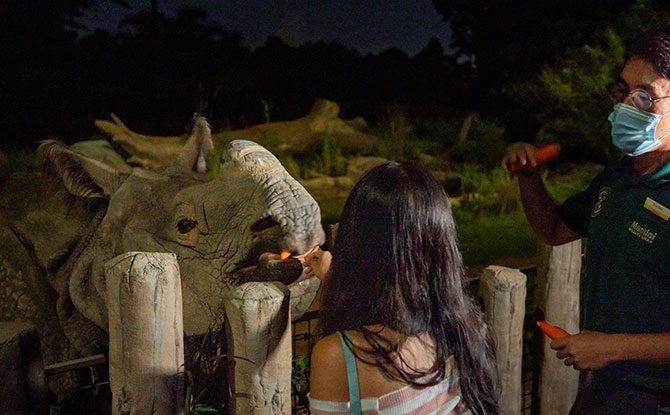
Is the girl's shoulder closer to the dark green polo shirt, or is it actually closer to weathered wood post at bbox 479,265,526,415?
the dark green polo shirt

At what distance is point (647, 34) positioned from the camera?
2008 mm

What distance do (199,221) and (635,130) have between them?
1.86m

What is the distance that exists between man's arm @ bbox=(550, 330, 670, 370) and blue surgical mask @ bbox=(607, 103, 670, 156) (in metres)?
0.53

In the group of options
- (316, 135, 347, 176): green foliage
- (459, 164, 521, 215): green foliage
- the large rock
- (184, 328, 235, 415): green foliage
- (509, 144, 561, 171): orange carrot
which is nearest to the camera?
(509, 144, 561, 171): orange carrot

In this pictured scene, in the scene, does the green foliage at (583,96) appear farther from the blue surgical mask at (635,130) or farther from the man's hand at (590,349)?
the man's hand at (590,349)

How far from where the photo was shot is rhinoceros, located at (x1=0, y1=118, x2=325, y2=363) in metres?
2.98

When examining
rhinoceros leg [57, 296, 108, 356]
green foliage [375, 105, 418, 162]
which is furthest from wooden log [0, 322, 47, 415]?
green foliage [375, 105, 418, 162]

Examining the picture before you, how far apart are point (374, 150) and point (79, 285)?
7355mm

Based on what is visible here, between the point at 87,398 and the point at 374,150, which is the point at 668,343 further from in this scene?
the point at 374,150

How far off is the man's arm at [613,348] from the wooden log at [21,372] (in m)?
1.51

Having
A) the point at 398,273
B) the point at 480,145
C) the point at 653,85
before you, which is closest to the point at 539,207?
the point at 653,85

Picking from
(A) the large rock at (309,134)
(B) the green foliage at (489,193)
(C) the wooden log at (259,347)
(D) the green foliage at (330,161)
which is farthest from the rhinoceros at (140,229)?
(B) the green foliage at (489,193)

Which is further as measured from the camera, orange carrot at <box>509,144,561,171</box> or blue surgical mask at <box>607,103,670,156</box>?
orange carrot at <box>509,144,561,171</box>

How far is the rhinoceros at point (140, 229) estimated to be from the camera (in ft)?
9.77
